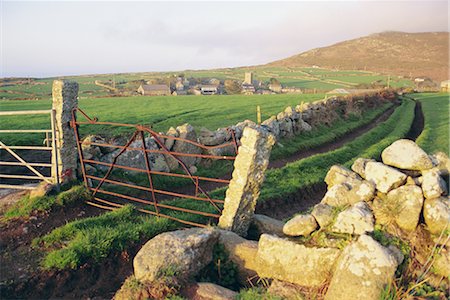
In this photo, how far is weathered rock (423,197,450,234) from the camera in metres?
5.78

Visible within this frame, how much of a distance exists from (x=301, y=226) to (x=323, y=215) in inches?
19.3

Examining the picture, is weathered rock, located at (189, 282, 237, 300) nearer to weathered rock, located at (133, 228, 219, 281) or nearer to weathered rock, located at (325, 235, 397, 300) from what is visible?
weathered rock, located at (133, 228, 219, 281)

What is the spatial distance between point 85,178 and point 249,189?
219 inches

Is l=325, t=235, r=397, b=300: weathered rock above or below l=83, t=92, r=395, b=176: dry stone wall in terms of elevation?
below

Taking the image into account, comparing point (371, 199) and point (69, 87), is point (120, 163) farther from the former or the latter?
point (371, 199)

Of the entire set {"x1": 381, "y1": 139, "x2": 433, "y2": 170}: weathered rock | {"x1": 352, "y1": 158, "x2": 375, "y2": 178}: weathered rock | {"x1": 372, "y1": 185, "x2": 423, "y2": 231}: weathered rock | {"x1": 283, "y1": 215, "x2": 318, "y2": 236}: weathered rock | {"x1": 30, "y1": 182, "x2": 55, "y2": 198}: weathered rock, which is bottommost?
{"x1": 283, "y1": 215, "x2": 318, "y2": 236}: weathered rock

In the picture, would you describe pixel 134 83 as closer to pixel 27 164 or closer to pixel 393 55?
pixel 27 164

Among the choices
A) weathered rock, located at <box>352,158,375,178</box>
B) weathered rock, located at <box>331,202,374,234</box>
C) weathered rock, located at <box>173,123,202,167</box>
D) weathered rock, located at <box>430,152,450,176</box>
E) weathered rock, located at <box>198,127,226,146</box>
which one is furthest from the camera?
weathered rock, located at <box>198,127,226,146</box>

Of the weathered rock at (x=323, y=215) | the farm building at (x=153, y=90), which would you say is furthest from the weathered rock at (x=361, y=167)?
the farm building at (x=153, y=90)

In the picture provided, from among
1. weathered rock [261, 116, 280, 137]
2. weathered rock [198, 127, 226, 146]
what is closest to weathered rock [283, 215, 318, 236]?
weathered rock [198, 127, 226, 146]

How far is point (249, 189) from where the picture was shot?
7859mm

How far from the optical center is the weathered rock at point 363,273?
5.00 m

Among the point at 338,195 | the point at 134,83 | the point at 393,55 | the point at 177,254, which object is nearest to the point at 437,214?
the point at 338,195

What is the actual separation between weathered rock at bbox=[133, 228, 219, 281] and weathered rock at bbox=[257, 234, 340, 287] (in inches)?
43.2
